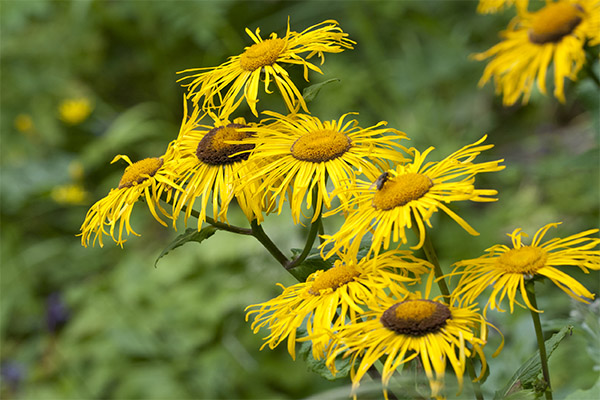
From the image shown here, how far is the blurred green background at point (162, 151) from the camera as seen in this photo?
72.7 inches

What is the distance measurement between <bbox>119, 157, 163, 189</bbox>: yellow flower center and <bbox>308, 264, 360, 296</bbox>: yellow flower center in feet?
0.63

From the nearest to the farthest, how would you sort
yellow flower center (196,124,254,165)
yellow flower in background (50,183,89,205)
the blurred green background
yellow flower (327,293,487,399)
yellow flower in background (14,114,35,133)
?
yellow flower (327,293,487,399), yellow flower center (196,124,254,165), the blurred green background, yellow flower in background (50,183,89,205), yellow flower in background (14,114,35,133)

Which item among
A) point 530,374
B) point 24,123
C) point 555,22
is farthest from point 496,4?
point 24,123

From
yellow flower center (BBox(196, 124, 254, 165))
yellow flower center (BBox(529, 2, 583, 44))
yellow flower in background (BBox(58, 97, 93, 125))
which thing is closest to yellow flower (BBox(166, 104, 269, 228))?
yellow flower center (BBox(196, 124, 254, 165))

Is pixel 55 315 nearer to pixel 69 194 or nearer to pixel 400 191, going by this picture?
pixel 69 194

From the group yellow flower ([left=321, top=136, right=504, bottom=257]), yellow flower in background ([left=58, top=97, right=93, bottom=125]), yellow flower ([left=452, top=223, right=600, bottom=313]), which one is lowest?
yellow flower ([left=452, top=223, right=600, bottom=313])

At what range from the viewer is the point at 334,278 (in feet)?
1.81

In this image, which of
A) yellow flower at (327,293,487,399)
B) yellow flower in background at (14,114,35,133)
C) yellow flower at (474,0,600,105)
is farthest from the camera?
yellow flower in background at (14,114,35,133)

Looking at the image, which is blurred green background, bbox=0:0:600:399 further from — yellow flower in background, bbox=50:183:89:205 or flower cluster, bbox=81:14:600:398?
flower cluster, bbox=81:14:600:398

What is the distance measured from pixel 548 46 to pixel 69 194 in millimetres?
1923

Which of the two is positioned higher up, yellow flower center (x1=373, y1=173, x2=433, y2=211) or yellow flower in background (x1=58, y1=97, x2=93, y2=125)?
yellow flower in background (x1=58, y1=97, x2=93, y2=125)

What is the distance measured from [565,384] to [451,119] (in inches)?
63.7

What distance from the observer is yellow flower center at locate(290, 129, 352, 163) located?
0.59 metres

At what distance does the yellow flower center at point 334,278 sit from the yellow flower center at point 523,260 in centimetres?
12
